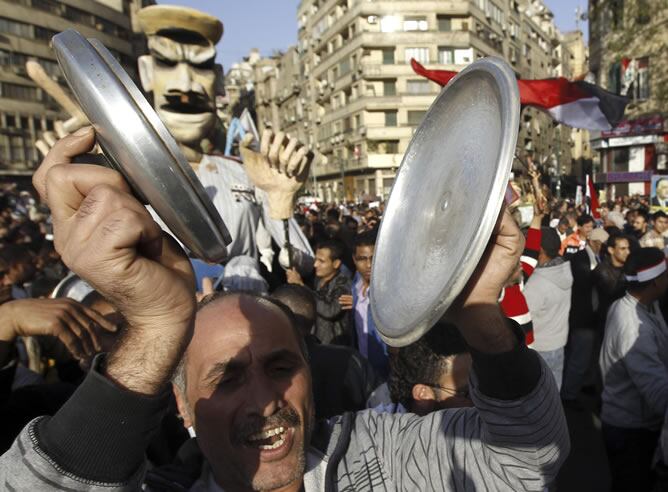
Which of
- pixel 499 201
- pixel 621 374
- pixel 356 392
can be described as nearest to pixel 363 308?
pixel 356 392

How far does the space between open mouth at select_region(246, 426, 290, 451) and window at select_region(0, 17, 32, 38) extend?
135ft

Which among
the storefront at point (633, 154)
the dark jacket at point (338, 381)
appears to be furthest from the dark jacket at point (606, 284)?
the storefront at point (633, 154)

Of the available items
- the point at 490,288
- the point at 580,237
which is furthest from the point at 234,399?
the point at 580,237

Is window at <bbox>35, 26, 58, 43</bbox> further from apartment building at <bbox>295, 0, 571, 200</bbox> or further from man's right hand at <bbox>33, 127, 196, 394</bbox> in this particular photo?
man's right hand at <bbox>33, 127, 196, 394</bbox>

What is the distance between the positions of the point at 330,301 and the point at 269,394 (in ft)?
11.6

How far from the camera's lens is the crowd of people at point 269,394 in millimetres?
1021

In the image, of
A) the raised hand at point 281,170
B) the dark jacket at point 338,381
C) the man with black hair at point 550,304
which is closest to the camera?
the dark jacket at point 338,381

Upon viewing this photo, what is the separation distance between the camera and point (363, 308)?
15.8 feet

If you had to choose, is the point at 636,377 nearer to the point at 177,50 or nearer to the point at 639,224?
the point at 177,50

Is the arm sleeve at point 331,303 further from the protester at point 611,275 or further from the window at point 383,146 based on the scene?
the window at point 383,146

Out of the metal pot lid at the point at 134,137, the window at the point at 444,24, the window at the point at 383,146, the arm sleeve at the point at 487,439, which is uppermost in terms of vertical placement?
the window at the point at 444,24

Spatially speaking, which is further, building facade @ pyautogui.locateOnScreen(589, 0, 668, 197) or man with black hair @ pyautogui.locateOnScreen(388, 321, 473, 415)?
building facade @ pyautogui.locateOnScreen(589, 0, 668, 197)

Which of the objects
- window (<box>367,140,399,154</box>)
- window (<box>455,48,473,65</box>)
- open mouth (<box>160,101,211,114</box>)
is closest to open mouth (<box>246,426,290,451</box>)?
open mouth (<box>160,101,211,114</box>)

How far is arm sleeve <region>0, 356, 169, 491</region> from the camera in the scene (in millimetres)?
967
